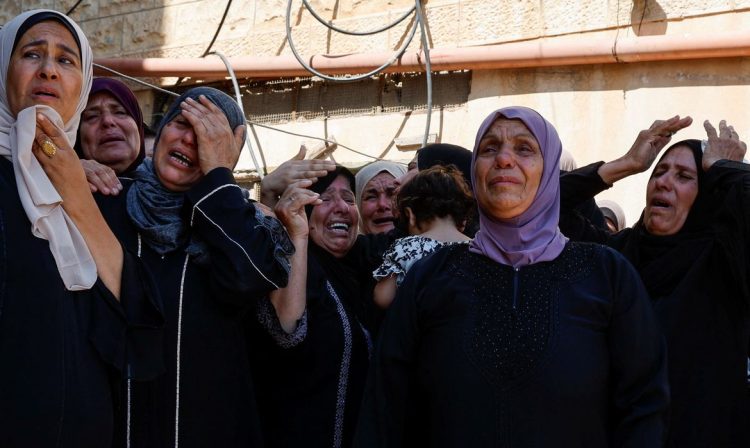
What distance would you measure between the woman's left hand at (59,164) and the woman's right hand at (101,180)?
352 mm

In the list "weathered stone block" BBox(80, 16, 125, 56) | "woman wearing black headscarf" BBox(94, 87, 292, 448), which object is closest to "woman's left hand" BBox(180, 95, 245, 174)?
"woman wearing black headscarf" BBox(94, 87, 292, 448)

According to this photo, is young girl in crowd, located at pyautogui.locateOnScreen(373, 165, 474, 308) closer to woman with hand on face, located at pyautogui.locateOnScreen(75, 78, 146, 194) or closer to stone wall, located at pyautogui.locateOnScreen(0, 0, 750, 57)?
woman with hand on face, located at pyautogui.locateOnScreen(75, 78, 146, 194)

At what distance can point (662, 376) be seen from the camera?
2.52 m

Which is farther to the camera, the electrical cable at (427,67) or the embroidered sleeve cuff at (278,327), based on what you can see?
the electrical cable at (427,67)

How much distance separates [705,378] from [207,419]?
5.28 ft

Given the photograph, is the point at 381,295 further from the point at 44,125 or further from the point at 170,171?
the point at 44,125

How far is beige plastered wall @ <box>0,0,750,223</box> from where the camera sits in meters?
6.45

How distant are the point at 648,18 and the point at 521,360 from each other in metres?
4.77

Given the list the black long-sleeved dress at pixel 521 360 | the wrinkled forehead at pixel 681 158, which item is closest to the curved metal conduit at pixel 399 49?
the wrinkled forehead at pixel 681 158

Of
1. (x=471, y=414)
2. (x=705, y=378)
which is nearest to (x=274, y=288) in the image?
(x=471, y=414)

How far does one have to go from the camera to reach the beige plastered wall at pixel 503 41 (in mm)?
6453

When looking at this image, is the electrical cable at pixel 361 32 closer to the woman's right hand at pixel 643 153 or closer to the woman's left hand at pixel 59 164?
the woman's right hand at pixel 643 153

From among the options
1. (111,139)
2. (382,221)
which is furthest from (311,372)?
(382,221)

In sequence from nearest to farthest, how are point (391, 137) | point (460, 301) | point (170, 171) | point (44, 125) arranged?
point (44, 125) → point (460, 301) → point (170, 171) → point (391, 137)
